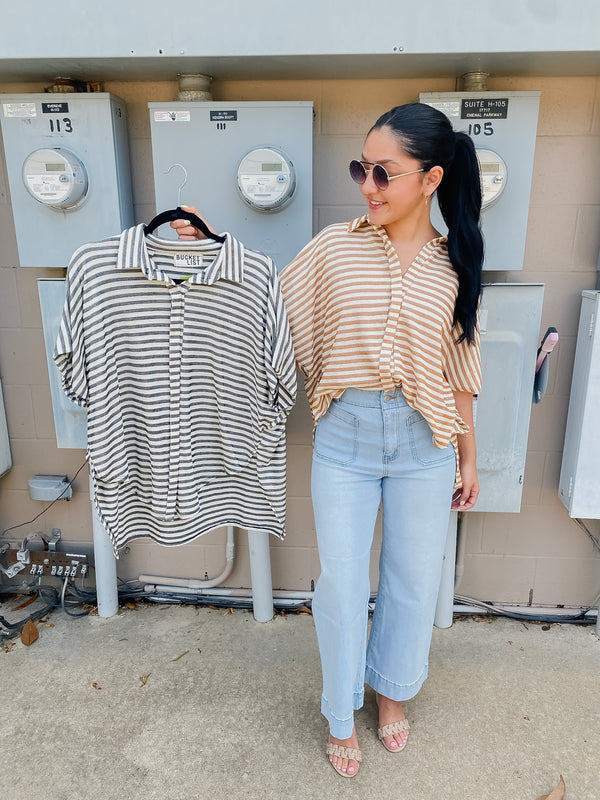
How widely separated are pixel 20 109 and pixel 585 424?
210cm

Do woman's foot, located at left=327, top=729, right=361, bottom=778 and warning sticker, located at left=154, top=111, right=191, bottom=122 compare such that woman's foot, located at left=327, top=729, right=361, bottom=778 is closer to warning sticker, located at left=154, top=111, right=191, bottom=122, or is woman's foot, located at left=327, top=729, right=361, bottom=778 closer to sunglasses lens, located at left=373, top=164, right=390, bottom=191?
sunglasses lens, located at left=373, top=164, right=390, bottom=191

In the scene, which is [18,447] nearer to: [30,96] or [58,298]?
[58,298]

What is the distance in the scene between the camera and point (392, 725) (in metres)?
1.82

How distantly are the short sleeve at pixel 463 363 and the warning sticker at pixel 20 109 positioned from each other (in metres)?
1.46

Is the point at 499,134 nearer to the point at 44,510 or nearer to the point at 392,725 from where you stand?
the point at 392,725

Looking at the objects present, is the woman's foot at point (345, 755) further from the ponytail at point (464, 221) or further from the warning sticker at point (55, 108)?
the warning sticker at point (55, 108)

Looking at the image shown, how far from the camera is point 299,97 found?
6.70 ft

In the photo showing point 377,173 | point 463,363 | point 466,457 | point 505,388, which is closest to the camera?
point 377,173

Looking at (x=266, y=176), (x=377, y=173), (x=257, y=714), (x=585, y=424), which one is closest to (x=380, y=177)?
(x=377, y=173)

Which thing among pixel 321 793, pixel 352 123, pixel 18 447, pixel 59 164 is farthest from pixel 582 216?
pixel 18 447

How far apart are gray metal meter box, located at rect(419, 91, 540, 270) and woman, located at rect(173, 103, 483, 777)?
0.35m

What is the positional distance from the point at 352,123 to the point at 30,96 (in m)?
1.03

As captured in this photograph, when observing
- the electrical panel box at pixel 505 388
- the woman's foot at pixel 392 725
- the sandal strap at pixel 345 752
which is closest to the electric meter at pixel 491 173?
the electrical panel box at pixel 505 388

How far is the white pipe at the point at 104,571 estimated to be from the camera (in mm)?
2281
